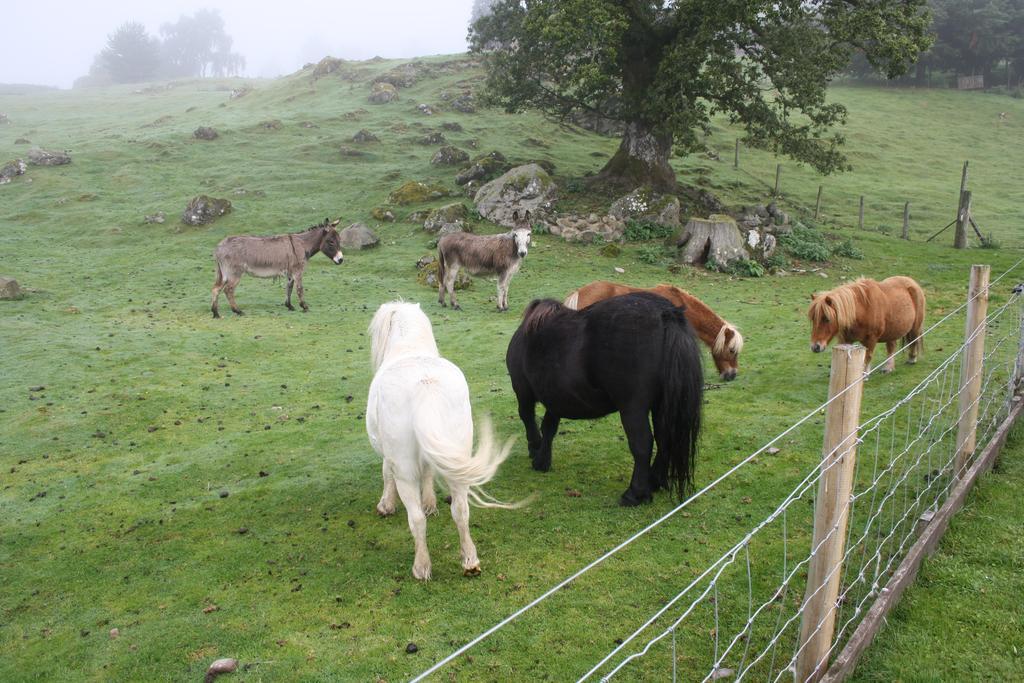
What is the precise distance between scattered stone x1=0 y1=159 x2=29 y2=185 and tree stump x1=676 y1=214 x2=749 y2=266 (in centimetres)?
2594

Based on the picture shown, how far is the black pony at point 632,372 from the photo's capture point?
5.87m

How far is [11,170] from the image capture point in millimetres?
26906

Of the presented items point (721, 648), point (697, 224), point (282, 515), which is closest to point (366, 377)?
point (282, 515)

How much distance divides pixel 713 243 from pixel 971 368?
1242 centimetres

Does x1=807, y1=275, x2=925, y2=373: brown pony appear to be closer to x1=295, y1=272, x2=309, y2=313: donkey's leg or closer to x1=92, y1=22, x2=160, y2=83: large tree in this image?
x1=295, y1=272, x2=309, y2=313: donkey's leg

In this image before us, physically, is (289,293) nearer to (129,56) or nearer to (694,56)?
(694,56)

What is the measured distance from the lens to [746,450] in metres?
7.43

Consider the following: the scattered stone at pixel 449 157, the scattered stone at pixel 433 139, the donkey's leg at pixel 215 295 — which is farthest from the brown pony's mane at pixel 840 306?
the scattered stone at pixel 433 139

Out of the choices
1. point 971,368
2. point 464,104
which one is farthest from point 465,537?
point 464,104

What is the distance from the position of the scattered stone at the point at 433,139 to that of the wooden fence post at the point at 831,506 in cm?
3060

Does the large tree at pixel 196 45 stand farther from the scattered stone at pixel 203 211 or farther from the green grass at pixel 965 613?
the green grass at pixel 965 613

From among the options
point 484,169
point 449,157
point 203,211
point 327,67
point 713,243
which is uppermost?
point 327,67

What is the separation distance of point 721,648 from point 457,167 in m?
25.0

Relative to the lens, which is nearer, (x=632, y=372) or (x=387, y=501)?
(x=632, y=372)
